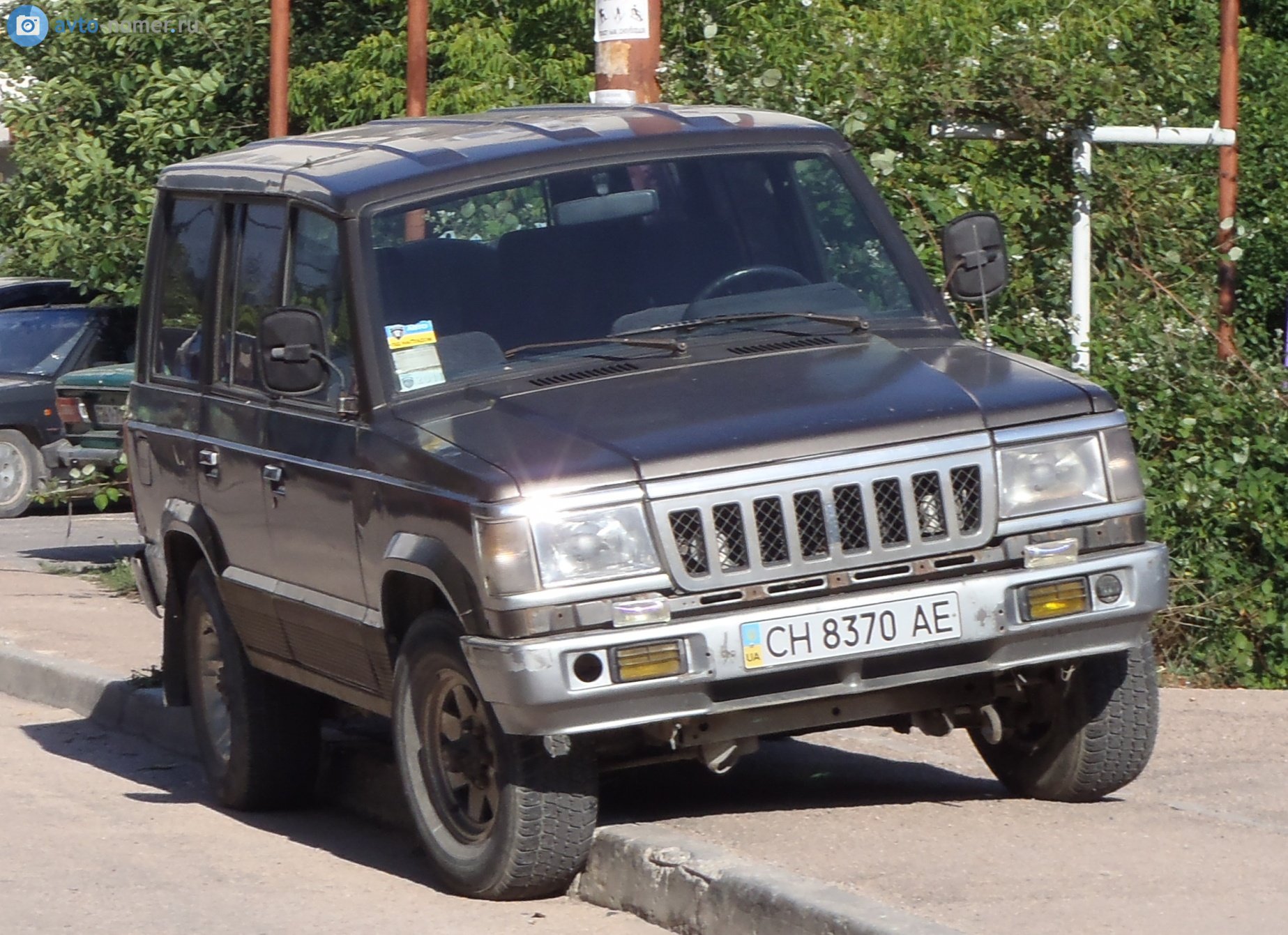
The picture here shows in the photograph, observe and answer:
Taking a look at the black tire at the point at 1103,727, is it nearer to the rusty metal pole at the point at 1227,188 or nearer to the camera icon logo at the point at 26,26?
the rusty metal pole at the point at 1227,188

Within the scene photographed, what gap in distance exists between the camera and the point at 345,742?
24.8 feet

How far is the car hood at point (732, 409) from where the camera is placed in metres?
5.15

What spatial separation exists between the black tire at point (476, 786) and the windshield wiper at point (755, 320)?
105 cm

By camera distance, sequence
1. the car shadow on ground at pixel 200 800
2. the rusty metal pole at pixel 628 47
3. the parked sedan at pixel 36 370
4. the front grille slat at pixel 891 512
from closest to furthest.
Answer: the front grille slat at pixel 891 512 → the car shadow on ground at pixel 200 800 → the rusty metal pole at pixel 628 47 → the parked sedan at pixel 36 370

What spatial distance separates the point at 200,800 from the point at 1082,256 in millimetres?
4800

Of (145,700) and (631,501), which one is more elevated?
(631,501)

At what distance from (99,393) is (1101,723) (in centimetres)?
998

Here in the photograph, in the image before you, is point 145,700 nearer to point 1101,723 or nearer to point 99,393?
point 1101,723

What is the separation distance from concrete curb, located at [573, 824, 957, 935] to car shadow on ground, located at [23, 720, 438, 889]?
0.70 m

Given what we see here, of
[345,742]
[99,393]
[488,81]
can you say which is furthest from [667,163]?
[99,393]

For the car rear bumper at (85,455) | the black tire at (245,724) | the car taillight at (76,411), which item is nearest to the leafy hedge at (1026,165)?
the car taillight at (76,411)

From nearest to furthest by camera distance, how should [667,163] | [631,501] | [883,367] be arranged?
[631,501] < [883,367] < [667,163]

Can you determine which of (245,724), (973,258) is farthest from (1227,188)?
(245,724)

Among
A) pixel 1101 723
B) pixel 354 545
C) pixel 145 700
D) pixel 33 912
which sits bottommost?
pixel 145 700
